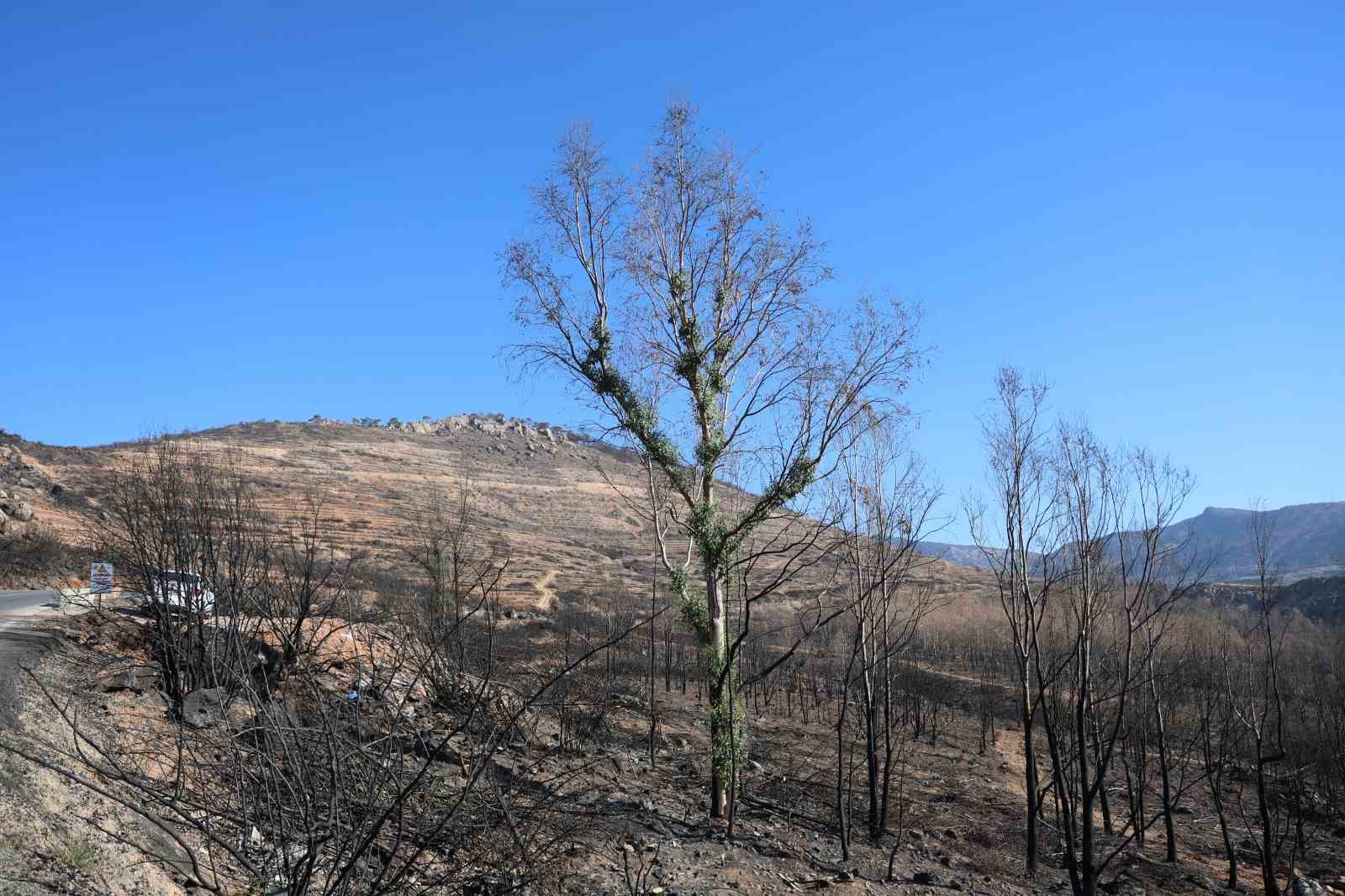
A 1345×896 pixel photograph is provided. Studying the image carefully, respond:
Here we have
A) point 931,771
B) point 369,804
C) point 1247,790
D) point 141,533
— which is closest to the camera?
point 369,804

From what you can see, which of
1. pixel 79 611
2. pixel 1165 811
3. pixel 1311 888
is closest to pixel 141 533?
pixel 79 611

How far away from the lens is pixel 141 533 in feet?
42.0

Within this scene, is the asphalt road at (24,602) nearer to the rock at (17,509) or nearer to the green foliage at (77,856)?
the green foliage at (77,856)

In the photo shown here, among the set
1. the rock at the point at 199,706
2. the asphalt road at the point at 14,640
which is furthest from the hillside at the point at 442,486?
the rock at the point at 199,706

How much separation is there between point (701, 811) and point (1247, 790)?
21.8 metres

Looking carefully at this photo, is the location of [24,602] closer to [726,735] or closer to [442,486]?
[726,735]

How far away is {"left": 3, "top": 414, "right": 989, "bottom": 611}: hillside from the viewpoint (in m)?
50.2

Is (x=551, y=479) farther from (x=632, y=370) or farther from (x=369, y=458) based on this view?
(x=632, y=370)

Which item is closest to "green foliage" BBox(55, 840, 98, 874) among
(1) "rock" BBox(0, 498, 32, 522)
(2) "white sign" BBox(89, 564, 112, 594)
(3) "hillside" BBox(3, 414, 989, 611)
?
(2) "white sign" BBox(89, 564, 112, 594)

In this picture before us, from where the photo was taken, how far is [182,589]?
1315 centimetres

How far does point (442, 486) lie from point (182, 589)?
79640mm

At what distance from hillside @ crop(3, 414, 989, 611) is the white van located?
7.08 m

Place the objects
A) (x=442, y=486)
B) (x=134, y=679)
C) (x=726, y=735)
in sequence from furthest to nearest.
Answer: (x=442, y=486)
(x=726, y=735)
(x=134, y=679)

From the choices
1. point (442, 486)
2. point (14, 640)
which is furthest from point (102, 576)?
point (442, 486)
